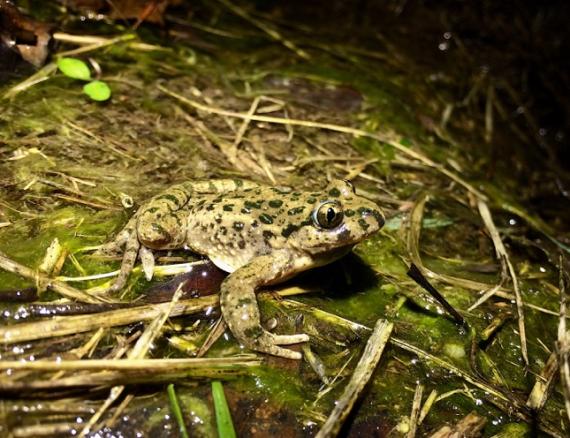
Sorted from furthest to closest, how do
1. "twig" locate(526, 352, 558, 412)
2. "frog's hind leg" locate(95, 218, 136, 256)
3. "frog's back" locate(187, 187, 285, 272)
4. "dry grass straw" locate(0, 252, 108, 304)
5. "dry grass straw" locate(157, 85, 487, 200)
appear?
1. "dry grass straw" locate(157, 85, 487, 200)
2. "frog's back" locate(187, 187, 285, 272)
3. "frog's hind leg" locate(95, 218, 136, 256)
4. "twig" locate(526, 352, 558, 412)
5. "dry grass straw" locate(0, 252, 108, 304)

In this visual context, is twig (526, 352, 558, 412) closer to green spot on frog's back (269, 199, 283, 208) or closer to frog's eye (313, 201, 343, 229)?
frog's eye (313, 201, 343, 229)

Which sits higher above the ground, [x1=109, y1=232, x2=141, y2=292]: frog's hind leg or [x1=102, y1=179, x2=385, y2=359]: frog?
[x1=102, y1=179, x2=385, y2=359]: frog

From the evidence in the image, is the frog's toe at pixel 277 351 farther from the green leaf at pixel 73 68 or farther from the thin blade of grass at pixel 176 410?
the green leaf at pixel 73 68

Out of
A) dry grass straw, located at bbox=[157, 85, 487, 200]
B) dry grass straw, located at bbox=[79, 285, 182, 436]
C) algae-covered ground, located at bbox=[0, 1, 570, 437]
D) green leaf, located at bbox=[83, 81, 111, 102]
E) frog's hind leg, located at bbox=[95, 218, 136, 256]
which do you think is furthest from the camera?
dry grass straw, located at bbox=[157, 85, 487, 200]

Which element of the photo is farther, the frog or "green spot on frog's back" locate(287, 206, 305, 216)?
"green spot on frog's back" locate(287, 206, 305, 216)

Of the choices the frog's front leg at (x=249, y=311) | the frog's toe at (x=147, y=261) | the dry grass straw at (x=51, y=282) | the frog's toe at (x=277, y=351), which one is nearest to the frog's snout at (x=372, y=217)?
the frog's front leg at (x=249, y=311)

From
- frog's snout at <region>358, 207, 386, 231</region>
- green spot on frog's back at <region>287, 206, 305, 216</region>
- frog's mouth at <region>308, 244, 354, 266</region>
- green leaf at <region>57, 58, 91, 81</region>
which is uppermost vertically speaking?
frog's snout at <region>358, 207, 386, 231</region>

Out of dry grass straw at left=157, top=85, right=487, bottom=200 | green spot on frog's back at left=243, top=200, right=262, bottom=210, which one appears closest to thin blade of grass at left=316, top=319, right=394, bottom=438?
green spot on frog's back at left=243, top=200, right=262, bottom=210

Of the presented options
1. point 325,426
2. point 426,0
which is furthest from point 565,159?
point 325,426
